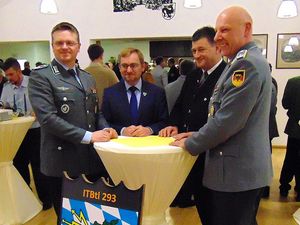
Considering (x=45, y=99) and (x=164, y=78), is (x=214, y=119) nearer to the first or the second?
(x=45, y=99)

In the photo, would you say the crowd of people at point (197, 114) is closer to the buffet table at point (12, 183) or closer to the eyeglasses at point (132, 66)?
the eyeglasses at point (132, 66)

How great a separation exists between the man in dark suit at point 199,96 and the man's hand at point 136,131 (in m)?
0.10

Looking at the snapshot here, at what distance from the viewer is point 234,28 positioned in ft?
5.20

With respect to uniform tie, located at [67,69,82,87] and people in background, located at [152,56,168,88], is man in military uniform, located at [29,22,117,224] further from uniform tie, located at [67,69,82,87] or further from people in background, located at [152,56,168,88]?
people in background, located at [152,56,168,88]

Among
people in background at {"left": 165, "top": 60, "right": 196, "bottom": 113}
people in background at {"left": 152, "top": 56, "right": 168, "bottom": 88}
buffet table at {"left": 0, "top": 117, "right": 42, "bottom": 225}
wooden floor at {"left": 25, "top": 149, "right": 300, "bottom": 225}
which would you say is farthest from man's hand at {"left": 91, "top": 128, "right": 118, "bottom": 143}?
people in background at {"left": 152, "top": 56, "right": 168, "bottom": 88}

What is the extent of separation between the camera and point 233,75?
1.54m

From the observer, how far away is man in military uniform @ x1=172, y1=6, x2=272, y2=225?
152cm

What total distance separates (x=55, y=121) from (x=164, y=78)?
A: 4135 mm

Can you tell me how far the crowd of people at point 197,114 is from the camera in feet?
5.15

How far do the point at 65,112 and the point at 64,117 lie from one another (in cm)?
3

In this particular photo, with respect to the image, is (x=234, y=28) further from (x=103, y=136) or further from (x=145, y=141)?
(x=103, y=136)

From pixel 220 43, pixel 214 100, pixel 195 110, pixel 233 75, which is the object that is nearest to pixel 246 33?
pixel 220 43

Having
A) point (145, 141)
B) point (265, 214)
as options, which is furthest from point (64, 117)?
point (265, 214)

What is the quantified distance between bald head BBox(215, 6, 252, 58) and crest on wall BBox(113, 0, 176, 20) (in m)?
4.46
